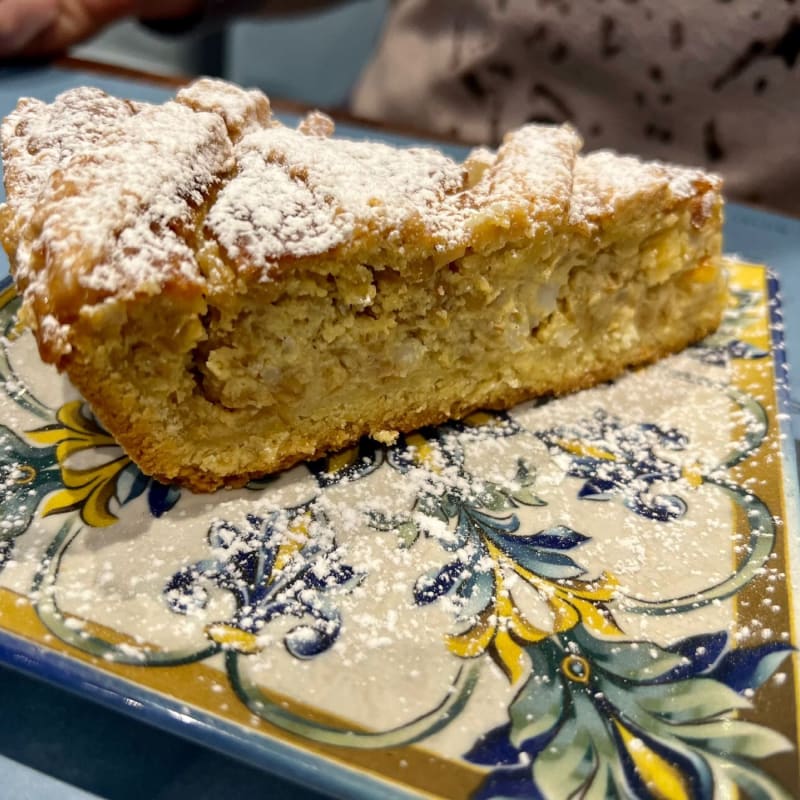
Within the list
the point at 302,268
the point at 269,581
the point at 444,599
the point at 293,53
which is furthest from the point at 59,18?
the point at 444,599

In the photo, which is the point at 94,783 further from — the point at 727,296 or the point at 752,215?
the point at 752,215

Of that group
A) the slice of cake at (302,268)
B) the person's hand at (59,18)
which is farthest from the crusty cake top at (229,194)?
the person's hand at (59,18)

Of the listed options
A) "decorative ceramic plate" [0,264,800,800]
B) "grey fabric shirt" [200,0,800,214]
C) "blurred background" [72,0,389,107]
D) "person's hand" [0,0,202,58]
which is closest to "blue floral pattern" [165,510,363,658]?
"decorative ceramic plate" [0,264,800,800]

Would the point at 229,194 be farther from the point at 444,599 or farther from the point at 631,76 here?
the point at 631,76

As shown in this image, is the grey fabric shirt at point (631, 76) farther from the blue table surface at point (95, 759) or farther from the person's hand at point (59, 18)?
the blue table surface at point (95, 759)

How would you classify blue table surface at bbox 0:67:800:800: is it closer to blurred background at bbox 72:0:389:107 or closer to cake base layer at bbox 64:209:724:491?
cake base layer at bbox 64:209:724:491

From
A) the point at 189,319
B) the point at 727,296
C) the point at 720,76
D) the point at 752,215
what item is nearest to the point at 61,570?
the point at 189,319
